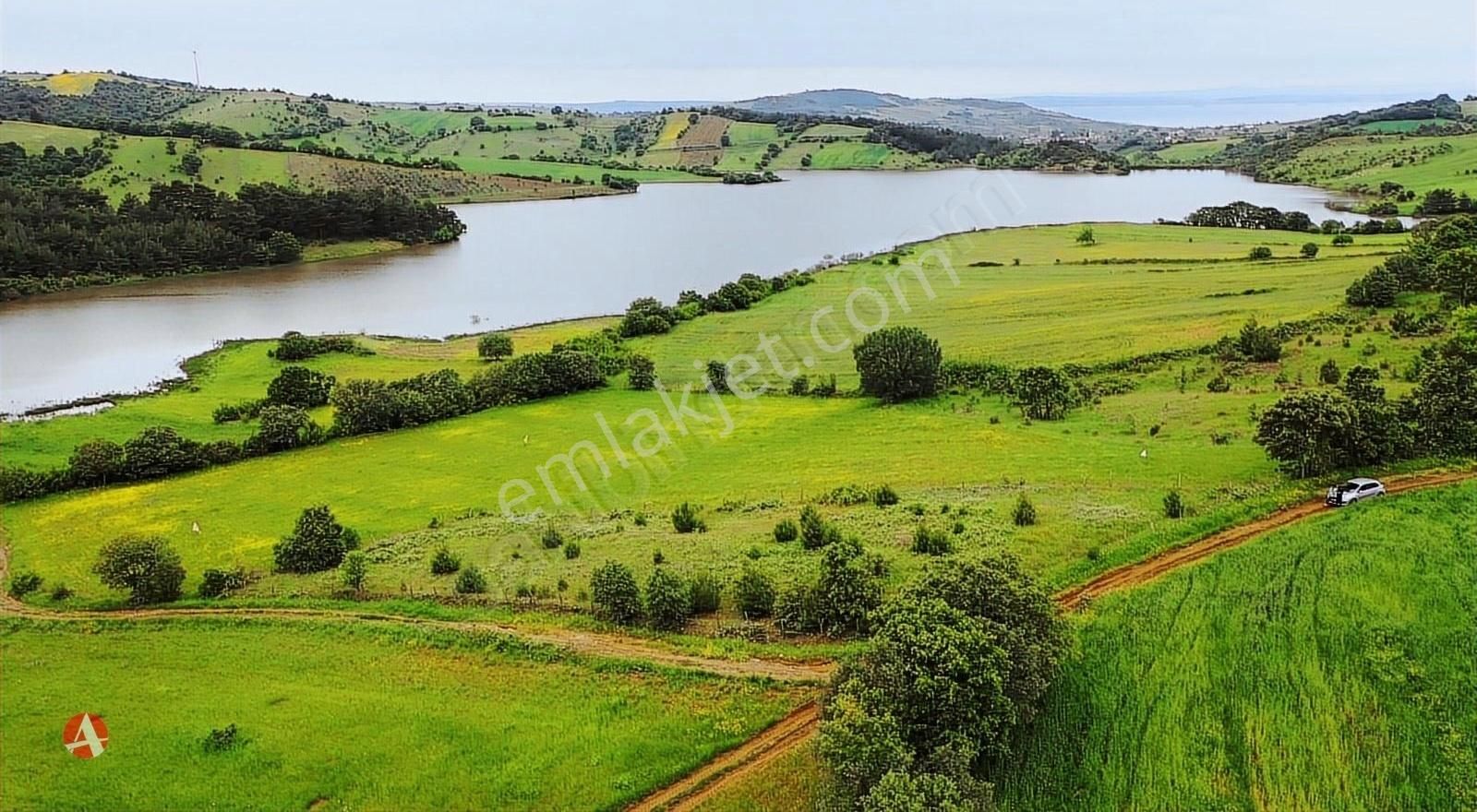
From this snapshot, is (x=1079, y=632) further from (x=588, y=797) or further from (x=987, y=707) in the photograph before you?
(x=588, y=797)

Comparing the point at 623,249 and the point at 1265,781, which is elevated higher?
the point at 623,249

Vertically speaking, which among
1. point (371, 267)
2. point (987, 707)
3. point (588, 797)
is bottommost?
point (588, 797)

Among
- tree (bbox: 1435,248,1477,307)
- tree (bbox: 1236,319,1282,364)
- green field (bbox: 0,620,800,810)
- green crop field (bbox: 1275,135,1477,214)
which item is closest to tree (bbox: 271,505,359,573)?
green field (bbox: 0,620,800,810)

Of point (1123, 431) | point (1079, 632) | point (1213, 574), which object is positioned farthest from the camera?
point (1123, 431)

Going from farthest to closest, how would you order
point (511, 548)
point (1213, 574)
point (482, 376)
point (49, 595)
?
1. point (482, 376)
2. point (511, 548)
3. point (49, 595)
4. point (1213, 574)

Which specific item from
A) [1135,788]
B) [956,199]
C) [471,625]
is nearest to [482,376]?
[471,625]

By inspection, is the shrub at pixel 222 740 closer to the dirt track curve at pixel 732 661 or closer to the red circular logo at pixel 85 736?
the red circular logo at pixel 85 736
